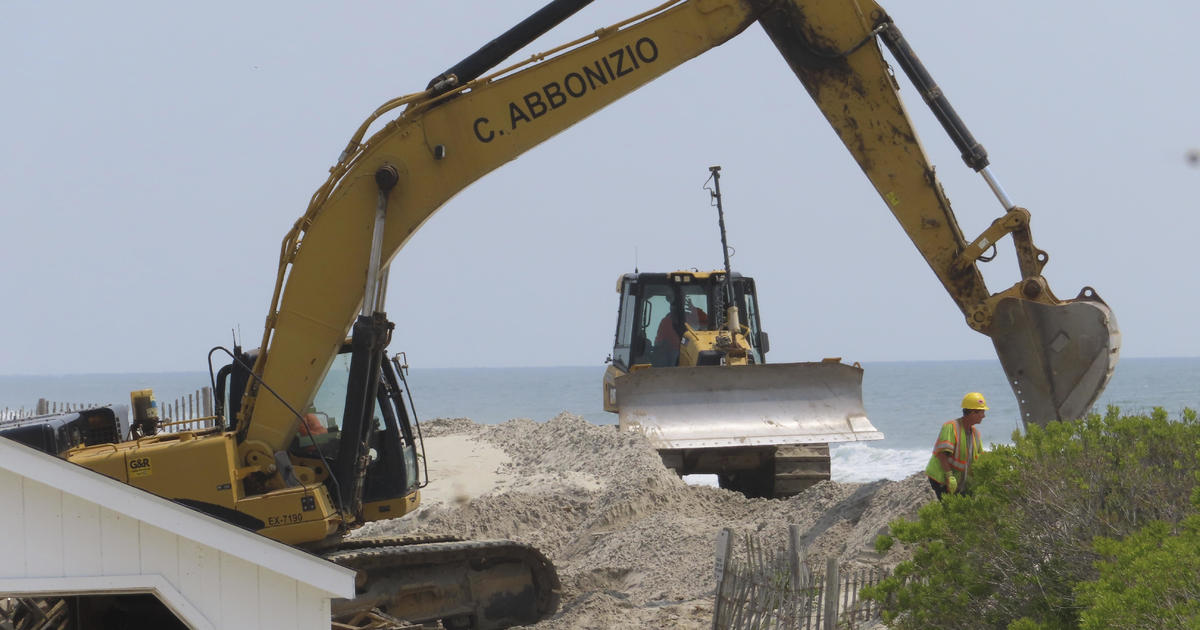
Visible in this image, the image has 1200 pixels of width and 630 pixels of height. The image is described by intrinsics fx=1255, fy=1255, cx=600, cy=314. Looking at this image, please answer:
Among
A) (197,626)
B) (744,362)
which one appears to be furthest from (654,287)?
(197,626)

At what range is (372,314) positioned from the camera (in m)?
7.87

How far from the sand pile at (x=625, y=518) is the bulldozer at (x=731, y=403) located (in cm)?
54

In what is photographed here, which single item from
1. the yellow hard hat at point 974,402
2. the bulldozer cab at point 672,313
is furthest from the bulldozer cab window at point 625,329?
the yellow hard hat at point 974,402

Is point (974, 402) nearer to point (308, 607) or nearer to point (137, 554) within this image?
point (308, 607)

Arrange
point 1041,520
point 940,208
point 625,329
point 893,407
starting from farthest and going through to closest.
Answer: point 893,407 → point 625,329 → point 940,208 → point 1041,520

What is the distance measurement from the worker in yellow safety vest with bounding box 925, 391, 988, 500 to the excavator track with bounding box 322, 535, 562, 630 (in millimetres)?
2957

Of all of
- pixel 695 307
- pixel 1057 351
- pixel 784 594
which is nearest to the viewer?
pixel 784 594

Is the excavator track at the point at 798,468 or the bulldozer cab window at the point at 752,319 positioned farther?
the bulldozer cab window at the point at 752,319

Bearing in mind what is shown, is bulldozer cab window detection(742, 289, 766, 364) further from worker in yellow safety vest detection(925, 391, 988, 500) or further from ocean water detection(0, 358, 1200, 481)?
ocean water detection(0, 358, 1200, 481)

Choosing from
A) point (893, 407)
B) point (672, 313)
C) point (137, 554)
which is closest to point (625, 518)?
point (672, 313)

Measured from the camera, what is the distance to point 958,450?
29.2ft

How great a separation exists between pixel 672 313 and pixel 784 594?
26.5 ft

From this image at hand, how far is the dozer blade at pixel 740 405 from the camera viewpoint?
13.2 metres

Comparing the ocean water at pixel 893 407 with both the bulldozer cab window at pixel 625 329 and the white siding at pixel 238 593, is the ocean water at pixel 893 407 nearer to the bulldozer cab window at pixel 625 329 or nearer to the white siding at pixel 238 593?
the bulldozer cab window at pixel 625 329
